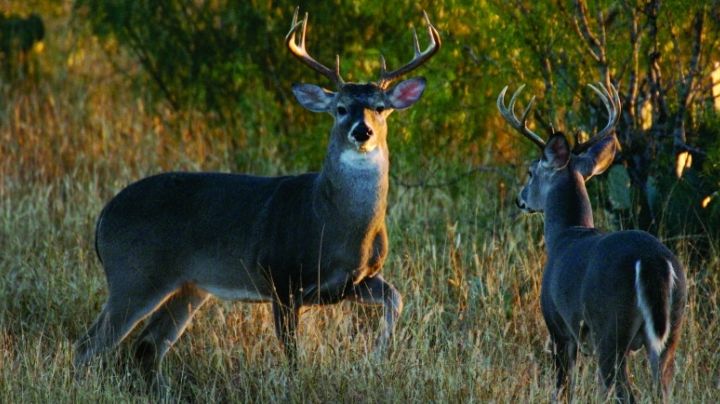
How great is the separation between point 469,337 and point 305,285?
2.70ft

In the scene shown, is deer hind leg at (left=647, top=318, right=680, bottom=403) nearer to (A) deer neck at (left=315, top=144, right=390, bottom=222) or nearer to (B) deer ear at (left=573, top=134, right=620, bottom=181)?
(B) deer ear at (left=573, top=134, right=620, bottom=181)

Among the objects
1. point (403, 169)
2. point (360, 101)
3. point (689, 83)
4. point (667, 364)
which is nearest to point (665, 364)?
point (667, 364)

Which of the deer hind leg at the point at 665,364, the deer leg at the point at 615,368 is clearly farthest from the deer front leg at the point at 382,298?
the deer hind leg at the point at 665,364

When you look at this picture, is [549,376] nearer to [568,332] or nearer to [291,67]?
[568,332]

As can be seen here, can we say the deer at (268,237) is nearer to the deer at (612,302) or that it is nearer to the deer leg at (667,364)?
the deer at (612,302)

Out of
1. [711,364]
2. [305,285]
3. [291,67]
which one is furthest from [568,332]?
[291,67]

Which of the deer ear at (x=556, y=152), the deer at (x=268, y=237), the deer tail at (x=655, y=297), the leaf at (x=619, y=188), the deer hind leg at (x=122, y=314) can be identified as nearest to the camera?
the deer tail at (x=655, y=297)

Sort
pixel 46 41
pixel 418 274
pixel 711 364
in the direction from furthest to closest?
pixel 46 41 → pixel 418 274 → pixel 711 364

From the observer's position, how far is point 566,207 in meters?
6.62

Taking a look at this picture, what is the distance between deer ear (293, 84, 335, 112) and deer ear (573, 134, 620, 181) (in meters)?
1.30

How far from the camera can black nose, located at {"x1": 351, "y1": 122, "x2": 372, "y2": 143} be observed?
22.0ft

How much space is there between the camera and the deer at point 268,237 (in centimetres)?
682

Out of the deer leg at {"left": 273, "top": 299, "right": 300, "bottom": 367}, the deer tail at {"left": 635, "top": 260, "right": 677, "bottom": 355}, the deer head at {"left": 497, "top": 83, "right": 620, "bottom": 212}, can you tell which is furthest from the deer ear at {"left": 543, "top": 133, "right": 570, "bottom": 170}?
the deer leg at {"left": 273, "top": 299, "right": 300, "bottom": 367}

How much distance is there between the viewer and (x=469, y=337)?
258 inches
